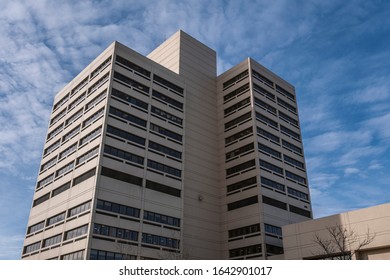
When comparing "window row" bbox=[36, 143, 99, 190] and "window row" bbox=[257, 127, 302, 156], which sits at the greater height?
"window row" bbox=[257, 127, 302, 156]

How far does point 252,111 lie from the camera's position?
7506 cm

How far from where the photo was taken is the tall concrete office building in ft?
188

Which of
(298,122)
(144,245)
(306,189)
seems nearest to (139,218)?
(144,245)

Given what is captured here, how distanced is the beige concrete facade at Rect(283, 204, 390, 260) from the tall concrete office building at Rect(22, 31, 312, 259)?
33.2 feet

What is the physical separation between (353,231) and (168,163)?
99.6ft

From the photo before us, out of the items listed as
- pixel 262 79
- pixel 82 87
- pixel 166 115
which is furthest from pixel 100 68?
pixel 262 79

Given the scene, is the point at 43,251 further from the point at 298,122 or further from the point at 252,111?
the point at 298,122

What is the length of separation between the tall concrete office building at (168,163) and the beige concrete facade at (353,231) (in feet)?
33.2

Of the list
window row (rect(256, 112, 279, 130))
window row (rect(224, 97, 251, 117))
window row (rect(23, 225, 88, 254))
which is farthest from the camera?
window row (rect(224, 97, 251, 117))

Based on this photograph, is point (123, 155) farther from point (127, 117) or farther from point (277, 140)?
point (277, 140)

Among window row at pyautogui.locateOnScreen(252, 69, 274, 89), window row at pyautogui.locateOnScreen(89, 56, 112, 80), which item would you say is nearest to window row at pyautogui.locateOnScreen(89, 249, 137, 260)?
window row at pyautogui.locateOnScreen(89, 56, 112, 80)

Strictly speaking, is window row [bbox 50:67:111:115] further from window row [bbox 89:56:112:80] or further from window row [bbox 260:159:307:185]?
window row [bbox 260:159:307:185]

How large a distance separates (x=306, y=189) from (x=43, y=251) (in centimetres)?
4923

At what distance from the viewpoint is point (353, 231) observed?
158ft
